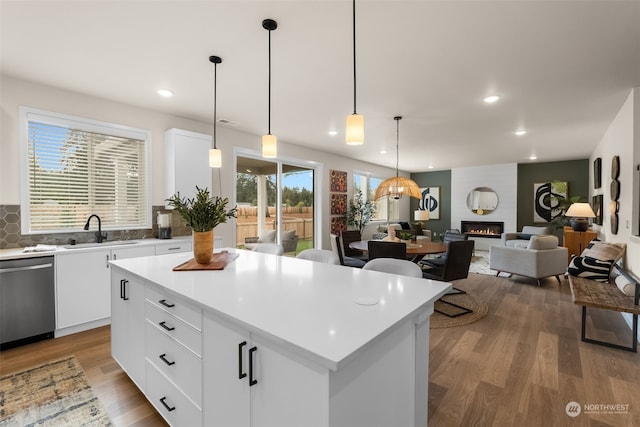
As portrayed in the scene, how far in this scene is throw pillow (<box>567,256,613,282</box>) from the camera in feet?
12.1

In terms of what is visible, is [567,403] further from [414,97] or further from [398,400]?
[414,97]

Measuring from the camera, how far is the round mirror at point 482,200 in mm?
8902

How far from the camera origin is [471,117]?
422 cm

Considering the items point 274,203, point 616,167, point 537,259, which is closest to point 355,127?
point 274,203

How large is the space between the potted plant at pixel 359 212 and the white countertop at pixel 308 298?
5197mm

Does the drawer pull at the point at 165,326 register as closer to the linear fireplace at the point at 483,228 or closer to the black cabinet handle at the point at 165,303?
the black cabinet handle at the point at 165,303

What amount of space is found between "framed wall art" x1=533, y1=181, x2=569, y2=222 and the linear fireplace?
0.94 m

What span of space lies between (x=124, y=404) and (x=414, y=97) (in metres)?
3.93

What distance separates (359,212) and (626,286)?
202 inches

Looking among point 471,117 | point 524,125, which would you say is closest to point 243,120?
point 471,117

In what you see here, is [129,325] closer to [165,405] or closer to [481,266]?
[165,405]

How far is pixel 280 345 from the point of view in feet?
3.39

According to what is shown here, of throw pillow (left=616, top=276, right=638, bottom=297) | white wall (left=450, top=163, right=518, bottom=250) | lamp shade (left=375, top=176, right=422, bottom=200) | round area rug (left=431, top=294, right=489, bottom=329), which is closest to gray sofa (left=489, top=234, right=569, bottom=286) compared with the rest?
round area rug (left=431, top=294, right=489, bottom=329)

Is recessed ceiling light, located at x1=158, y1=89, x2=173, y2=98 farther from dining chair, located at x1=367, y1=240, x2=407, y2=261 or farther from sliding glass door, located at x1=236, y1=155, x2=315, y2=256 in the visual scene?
dining chair, located at x1=367, y1=240, x2=407, y2=261
